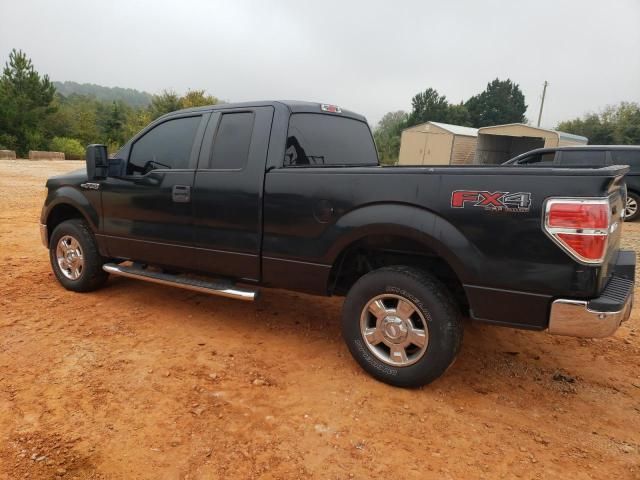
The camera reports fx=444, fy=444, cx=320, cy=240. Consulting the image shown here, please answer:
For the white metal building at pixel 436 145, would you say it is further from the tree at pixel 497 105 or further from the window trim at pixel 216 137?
the tree at pixel 497 105

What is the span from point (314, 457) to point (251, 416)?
1.65 ft

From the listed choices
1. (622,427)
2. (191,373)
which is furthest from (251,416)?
(622,427)

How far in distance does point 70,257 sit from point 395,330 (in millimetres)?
3519

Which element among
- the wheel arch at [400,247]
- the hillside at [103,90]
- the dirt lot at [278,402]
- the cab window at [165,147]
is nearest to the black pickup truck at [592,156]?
the dirt lot at [278,402]

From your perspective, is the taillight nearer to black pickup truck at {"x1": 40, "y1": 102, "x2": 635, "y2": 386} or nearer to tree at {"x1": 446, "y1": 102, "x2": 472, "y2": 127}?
black pickup truck at {"x1": 40, "y1": 102, "x2": 635, "y2": 386}

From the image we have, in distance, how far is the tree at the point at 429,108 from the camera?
5084 centimetres

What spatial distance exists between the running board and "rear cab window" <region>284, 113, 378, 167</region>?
3.41 feet

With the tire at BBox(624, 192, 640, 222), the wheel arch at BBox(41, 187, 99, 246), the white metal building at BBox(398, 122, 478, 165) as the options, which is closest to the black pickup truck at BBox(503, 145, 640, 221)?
the tire at BBox(624, 192, 640, 222)

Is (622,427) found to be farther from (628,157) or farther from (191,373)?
(628,157)

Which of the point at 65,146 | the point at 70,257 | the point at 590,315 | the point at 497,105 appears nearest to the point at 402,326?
the point at 590,315

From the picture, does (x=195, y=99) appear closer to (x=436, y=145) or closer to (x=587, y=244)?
(x=436, y=145)

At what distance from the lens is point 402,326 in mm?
2842

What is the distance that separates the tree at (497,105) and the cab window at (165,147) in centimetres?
5763

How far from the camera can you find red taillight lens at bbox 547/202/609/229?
7.36ft
